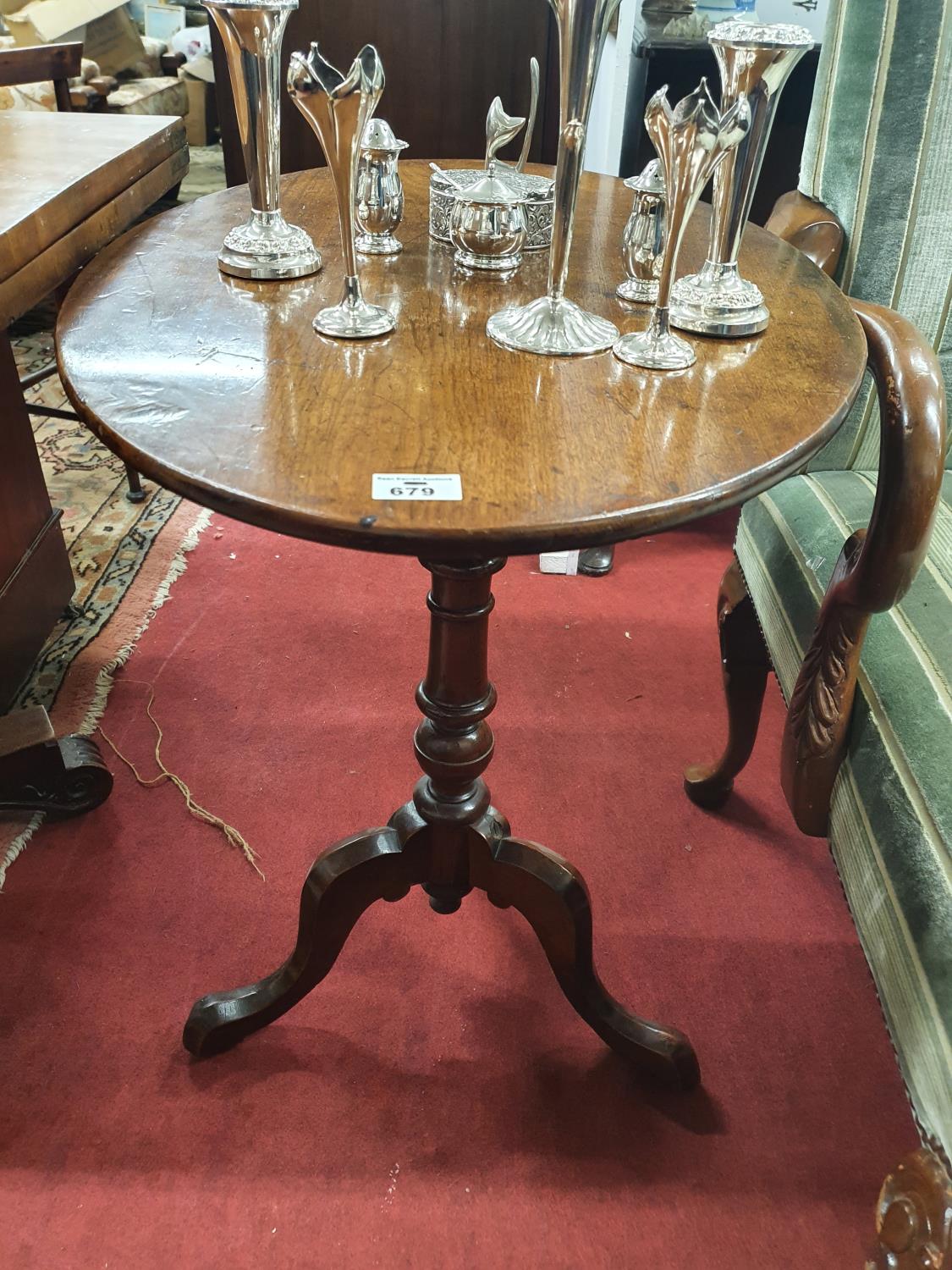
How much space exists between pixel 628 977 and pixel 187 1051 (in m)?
0.48

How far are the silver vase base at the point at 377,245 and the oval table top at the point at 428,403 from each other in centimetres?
2

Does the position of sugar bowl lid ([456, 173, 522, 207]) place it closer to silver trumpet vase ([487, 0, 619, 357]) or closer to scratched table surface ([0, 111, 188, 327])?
silver trumpet vase ([487, 0, 619, 357])

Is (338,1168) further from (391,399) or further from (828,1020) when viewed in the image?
(391,399)

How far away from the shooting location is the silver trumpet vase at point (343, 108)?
2.05 ft

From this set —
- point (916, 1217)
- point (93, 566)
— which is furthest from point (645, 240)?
point (93, 566)

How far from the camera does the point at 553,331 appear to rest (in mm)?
739

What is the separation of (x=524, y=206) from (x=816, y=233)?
0.37 m

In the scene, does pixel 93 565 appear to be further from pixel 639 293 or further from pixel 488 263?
pixel 639 293

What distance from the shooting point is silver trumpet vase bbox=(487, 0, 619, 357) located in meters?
0.63

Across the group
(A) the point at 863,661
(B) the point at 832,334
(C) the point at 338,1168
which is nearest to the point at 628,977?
(C) the point at 338,1168

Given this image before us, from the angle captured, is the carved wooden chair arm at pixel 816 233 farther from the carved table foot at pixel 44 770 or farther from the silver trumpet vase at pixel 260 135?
the carved table foot at pixel 44 770

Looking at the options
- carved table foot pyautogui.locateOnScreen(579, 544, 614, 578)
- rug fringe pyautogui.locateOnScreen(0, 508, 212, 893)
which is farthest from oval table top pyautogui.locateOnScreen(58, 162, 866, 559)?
carved table foot pyautogui.locateOnScreen(579, 544, 614, 578)

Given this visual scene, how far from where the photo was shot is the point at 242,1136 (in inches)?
36.4

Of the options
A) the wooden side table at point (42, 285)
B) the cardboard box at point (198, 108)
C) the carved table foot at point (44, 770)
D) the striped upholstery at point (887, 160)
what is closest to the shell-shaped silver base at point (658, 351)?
the striped upholstery at point (887, 160)
